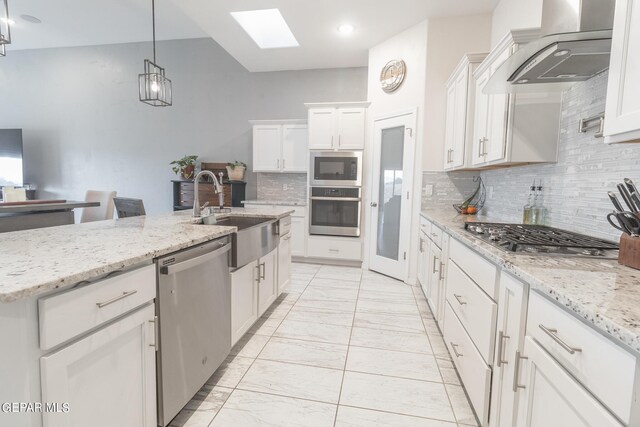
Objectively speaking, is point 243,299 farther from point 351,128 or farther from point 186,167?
point 186,167

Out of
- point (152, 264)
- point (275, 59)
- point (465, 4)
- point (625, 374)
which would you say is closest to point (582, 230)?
point (625, 374)

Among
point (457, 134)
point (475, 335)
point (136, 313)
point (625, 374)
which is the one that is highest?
point (457, 134)

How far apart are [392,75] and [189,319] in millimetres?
3570

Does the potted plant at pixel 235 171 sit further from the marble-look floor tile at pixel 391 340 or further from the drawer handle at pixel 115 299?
the drawer handle at pixel 115 299

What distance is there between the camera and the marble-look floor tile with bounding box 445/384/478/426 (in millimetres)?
1483

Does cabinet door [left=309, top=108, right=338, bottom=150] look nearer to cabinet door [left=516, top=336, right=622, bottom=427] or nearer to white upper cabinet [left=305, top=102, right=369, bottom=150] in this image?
white upper cabinet [left=305, top=102, right=369, bottom=150]

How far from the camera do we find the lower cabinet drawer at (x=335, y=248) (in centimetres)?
423

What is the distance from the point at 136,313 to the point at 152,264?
19cm

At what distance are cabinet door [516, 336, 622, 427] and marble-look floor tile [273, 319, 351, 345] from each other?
1396mm

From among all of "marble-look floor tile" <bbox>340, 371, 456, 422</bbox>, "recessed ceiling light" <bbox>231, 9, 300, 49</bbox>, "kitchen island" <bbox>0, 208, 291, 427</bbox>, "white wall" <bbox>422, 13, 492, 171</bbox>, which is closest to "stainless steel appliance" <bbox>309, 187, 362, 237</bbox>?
"white wall" <bbox>422, 13, 492, 171</bbox>

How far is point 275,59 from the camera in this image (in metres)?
4.45

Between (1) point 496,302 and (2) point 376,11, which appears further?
(2) point 376,11

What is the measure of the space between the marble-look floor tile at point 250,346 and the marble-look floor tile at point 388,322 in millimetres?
798

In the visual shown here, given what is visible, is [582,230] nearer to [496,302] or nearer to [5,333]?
[496,302]
